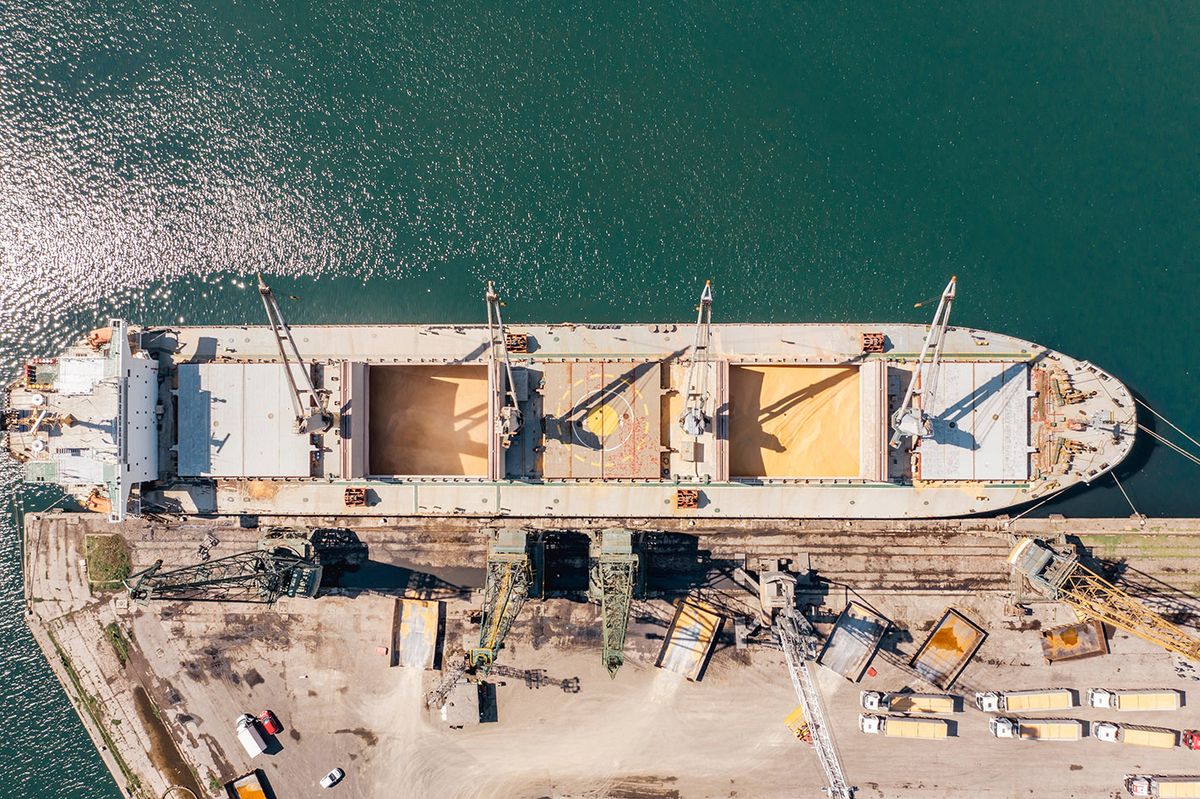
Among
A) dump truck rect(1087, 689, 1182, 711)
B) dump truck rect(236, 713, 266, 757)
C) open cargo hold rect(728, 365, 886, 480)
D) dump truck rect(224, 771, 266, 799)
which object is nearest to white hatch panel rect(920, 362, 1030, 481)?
open cargo hold rect(728, 365, 886, 480)

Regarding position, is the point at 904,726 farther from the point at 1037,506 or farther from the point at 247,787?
the point at 247,787

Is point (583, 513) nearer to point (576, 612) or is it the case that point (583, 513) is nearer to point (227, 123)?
point (576, 612)

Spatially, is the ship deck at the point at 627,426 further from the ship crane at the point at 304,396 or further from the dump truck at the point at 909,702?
the dump truck at the point at 909,702

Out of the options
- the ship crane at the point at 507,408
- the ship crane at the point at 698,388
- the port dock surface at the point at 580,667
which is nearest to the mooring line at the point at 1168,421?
Answer: the port dock surface at the point at 580,667

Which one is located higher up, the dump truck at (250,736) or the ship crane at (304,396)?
the ship crane at (304,396)

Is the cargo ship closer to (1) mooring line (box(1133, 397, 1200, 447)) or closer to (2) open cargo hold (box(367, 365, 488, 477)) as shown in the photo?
(2) open cargo hold (box(367, 365, 488, 477))

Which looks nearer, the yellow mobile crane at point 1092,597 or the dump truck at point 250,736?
the yellow mobile crane at point 1092,597

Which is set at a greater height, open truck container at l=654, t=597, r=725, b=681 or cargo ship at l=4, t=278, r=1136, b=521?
cargo ship at l=4, t=278, r=1136, b=521
